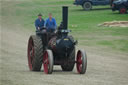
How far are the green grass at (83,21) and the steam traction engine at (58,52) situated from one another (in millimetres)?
9171

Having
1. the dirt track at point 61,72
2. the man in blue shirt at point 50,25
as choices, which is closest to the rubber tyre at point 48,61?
the dirt track at point 61,72

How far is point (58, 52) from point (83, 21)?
24.4 metres

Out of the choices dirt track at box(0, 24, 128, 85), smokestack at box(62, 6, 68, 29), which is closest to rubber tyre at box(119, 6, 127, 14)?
dirt track at box(0, 24, 128, 85)

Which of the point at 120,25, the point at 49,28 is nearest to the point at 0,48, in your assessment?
the point at 49,28

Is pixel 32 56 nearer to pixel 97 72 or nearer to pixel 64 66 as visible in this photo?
pixel 64 66

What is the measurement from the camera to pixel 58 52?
→ 15703 millimetres

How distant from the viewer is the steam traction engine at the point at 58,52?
604 inches

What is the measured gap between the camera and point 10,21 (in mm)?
43438

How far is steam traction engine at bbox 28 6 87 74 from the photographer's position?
15.3m

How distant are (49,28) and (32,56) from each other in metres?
1.20

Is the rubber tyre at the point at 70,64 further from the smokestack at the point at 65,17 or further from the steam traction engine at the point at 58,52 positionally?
the smokestack at the point at 65,17

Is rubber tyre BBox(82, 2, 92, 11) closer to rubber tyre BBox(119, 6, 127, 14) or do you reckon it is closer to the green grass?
the green grass

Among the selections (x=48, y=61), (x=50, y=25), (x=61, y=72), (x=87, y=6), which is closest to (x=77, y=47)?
(x=50, y=25)

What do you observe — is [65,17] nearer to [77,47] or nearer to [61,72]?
[61,72]
